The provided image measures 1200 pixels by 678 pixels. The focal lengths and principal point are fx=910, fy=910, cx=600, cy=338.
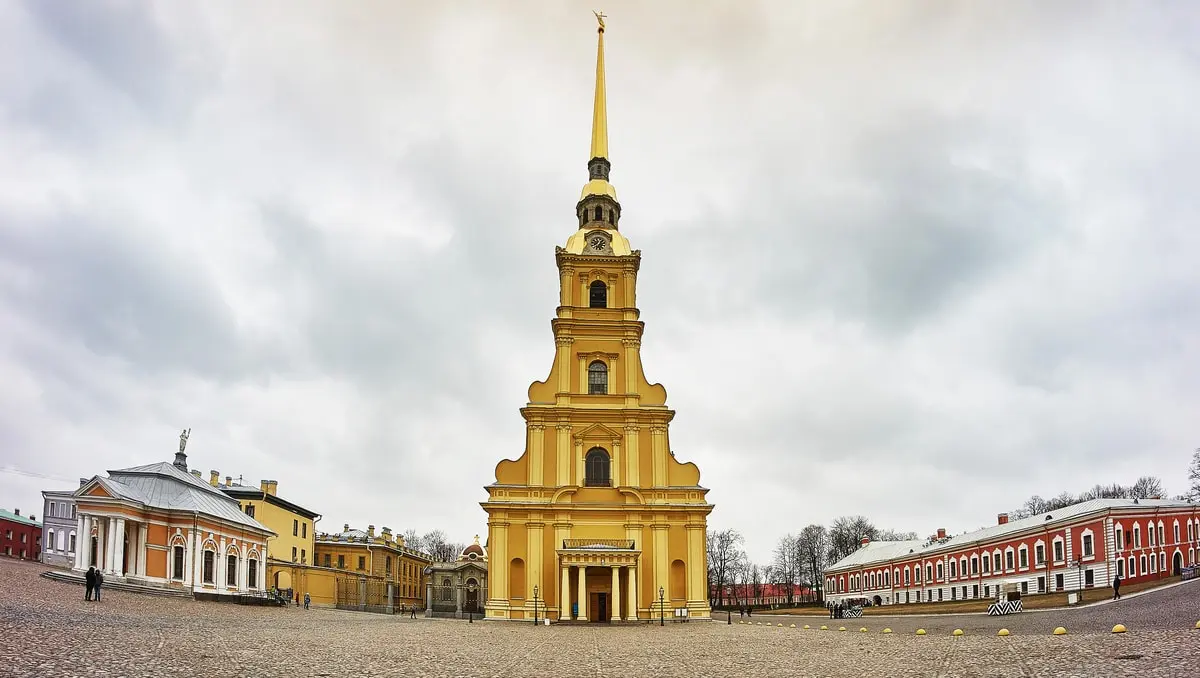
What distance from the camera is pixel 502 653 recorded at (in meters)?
20.2

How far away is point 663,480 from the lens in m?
48.3

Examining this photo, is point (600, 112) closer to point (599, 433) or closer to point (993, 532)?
point (599, 433)

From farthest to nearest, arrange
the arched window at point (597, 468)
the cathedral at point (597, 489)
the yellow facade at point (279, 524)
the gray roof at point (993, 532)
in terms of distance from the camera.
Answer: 1. the yellow facade at point (279, 524)
2. the gray roof at point (993, 532)
3. the arched window at point (597, 468)
4. the cathedral at point (597, 489)

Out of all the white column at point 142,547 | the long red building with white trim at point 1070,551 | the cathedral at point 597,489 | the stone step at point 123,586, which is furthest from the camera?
the long red building with white trim at point 1070,551

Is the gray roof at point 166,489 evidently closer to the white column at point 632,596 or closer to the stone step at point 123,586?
the stone step at point 123,586

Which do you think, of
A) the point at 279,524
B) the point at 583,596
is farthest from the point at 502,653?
the point at 279,524

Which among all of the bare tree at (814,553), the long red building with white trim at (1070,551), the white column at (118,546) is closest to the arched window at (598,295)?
the white column at (118,546)

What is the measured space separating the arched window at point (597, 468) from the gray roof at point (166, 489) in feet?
65.1

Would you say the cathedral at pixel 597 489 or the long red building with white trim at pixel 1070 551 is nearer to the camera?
the cathedral at pixel 597 489

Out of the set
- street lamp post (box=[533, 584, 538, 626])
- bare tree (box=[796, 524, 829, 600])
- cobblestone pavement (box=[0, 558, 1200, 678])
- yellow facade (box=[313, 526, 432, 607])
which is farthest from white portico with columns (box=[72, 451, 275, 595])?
bare tree (box=[796, 524, 829, 600])

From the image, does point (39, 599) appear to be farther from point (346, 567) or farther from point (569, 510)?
point (346, 567)

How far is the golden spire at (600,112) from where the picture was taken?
58.6m

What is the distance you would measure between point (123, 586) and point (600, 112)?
3866 centimetres

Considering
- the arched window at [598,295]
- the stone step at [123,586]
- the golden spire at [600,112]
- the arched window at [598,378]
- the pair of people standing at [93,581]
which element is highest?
the golden spire at [600,112]
